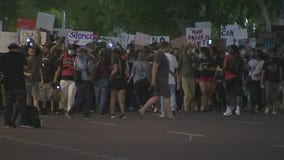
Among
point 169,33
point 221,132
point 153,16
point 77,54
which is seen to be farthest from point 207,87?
point 169,33

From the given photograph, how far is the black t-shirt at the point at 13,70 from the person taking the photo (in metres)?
17.3

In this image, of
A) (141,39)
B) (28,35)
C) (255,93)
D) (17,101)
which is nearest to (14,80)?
(17,101)

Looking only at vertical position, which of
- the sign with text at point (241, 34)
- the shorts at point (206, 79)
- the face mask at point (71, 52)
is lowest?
the shorts at point (206, 79)

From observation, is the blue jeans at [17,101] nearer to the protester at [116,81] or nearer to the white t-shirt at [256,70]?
the protester at [116,81]

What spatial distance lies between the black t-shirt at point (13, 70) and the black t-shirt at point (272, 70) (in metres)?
7.92

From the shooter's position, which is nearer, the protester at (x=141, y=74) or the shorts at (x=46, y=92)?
the shorts at (x=46, y=92)

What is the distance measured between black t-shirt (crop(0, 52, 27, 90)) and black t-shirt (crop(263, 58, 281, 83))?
792cm

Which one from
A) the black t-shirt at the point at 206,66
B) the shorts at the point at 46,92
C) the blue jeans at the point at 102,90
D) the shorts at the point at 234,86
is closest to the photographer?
the shorts at the point at 234,86

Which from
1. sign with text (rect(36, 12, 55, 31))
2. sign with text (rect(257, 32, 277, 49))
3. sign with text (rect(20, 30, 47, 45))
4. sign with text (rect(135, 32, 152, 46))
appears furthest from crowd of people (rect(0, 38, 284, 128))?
sign with text (rect(257, 32, 277, 49))

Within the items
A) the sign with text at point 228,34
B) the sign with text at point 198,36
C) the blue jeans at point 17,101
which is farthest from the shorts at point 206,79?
the sign with text at point 228,34

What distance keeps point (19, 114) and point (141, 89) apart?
18.5 ft

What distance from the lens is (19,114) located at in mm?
17969

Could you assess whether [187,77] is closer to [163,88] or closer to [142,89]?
[142,89]

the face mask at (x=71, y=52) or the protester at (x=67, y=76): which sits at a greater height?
the face mask at (x=71, y=52)
